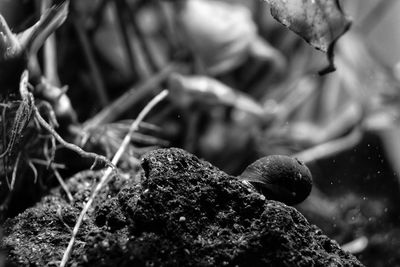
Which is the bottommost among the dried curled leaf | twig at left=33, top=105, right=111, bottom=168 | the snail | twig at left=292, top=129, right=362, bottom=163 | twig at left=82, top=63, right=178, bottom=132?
twig at left=292, top=129, right=362, bottom=163

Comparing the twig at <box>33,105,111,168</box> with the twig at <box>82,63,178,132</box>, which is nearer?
the twig at <box>33,105,111,168</box>

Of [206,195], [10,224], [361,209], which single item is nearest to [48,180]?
[10,224]

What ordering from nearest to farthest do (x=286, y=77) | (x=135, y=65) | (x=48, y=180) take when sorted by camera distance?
(x=48, y=180), (x=135, y=65), (x=286, y=77)

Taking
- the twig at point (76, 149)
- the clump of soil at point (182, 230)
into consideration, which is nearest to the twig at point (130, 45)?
the twig at point (76, 149)

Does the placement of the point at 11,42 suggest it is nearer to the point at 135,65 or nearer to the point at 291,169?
the point at 291,169

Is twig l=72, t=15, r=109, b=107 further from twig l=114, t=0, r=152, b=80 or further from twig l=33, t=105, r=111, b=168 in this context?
twig l=33, t=105, r=111, b=168

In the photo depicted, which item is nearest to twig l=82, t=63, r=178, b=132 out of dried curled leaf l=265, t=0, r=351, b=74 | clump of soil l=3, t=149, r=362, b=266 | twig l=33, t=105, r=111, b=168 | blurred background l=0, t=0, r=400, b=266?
blurred background l=0, t=0, r=400, b=266

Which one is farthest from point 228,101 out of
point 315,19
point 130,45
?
point 315,19
